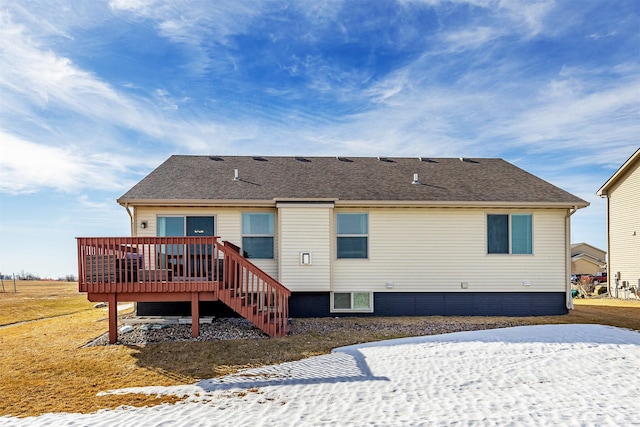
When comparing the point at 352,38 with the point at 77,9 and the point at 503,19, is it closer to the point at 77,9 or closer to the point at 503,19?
the point at 503,19

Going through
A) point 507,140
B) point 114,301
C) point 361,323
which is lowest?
point 361,323

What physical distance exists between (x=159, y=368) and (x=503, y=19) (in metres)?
13.9

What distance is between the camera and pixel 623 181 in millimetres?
20234

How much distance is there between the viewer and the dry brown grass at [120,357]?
19.1ft

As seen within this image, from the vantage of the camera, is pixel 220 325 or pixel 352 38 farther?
pixel 352 38

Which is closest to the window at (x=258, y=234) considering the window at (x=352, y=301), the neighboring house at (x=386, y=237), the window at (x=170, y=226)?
the neighboring house at (x=386, y=237)

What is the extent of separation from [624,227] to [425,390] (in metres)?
19.8

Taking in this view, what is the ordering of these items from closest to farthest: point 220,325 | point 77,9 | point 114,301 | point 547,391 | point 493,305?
point 547,391, point 114,301, point 220,325, point 77,9, point 493,305

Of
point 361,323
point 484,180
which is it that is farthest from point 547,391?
point 484,180

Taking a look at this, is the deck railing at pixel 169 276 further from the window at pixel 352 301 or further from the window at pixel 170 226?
the window at pixel 352 301

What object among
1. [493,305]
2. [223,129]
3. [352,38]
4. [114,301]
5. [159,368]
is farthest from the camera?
[223,129]

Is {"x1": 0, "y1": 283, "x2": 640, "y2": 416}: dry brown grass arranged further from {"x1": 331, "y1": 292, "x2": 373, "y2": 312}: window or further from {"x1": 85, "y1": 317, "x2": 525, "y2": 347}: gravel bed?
Answer: {"x1": 331, "y1": 292, "x2": 373, "y2": 312}: window

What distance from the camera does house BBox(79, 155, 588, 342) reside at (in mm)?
11320

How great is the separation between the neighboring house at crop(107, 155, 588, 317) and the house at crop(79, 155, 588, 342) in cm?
3
